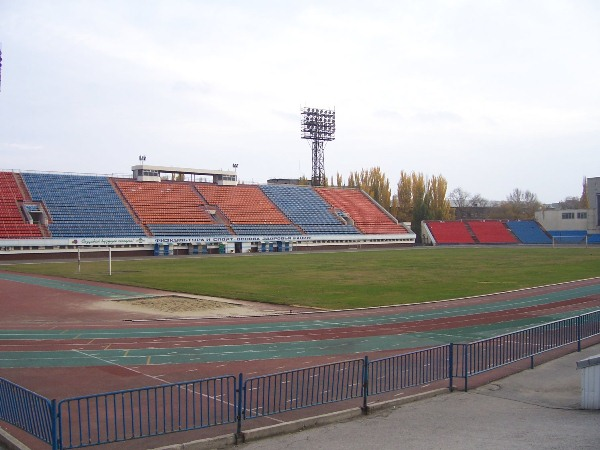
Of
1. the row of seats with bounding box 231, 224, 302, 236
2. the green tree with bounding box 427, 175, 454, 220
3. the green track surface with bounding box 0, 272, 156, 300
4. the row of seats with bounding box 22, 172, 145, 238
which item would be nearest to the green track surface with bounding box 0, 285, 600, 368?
the green track surface with bounding box 0, 272, 156, 300

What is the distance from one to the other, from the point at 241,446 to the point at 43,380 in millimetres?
7692

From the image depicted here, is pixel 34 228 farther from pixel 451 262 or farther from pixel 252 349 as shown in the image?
pixel 252 349

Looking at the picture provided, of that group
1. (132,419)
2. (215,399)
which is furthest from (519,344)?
(132,419)

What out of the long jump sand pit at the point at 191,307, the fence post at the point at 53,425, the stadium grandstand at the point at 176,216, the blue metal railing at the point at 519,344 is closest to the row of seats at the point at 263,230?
the stadium grandstand at the point at 176,216

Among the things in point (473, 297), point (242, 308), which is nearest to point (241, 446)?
point (242, 308)

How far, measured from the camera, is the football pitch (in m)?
34.5

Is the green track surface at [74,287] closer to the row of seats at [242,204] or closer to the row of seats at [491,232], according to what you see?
the row of seats at [242,204]

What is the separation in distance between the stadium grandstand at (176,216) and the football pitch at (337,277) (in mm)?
12961

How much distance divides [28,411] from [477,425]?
8.95 metres

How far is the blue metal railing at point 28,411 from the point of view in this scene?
10.7m

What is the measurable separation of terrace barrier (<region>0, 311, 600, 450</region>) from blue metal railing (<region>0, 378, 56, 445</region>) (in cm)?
2

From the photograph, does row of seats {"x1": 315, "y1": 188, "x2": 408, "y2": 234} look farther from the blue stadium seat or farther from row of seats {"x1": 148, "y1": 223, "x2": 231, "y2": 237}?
row of seats {"x1": 148, "y1": 223, "x2": 231, "y2": 237}

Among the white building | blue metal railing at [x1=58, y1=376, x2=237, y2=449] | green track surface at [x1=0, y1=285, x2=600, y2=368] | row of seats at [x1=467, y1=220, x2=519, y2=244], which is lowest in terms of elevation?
green track surface at [x1=0, y1=285, x2=600, y2=368]

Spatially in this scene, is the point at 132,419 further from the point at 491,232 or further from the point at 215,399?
the point at 491,232
